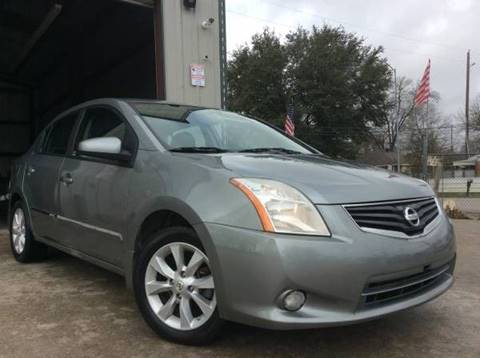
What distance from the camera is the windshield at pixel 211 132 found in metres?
3.57

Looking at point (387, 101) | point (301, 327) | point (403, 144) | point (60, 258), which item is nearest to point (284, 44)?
point (387, 101)

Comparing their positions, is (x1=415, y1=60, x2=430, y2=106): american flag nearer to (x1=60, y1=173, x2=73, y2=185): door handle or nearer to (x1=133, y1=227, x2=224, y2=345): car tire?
(x1=60, y1=173, x2=73, y2=185): door handle

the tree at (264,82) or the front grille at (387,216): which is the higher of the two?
the tree at (264,82)

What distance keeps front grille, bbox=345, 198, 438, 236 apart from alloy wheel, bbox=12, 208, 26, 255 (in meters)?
3.69

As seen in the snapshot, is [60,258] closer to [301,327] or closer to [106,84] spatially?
[301,327]

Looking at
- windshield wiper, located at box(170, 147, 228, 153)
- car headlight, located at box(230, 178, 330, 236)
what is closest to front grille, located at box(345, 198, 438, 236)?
car headlight, located at box(230, 178, 330, 236)

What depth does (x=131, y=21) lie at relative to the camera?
9.70m

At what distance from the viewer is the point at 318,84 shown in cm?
3694

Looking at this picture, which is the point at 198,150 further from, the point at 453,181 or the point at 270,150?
the point at 453,181

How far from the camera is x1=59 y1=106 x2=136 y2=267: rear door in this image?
3.49 meters

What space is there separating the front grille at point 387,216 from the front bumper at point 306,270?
0.07 metres

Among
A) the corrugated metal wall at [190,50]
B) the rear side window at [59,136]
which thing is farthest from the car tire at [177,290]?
the corrugated metal wall at [190,50]

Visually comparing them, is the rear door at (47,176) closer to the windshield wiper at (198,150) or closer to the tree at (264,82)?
the windshield wiper at (198,150)

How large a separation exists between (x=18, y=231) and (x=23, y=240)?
19 centimetres
